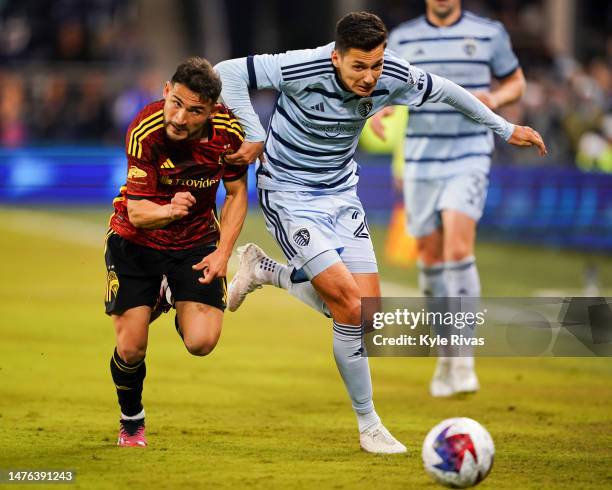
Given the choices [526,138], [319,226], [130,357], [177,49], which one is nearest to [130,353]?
[130,357]

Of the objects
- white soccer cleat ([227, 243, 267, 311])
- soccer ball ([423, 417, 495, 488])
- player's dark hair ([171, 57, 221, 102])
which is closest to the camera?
soccer ball ([423, 417, 495, 488])

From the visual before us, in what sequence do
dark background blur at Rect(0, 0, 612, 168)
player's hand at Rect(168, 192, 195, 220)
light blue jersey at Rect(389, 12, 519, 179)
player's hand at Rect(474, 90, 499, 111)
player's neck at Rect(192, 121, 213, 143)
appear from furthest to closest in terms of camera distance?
dark background blur at Rect(0, 0, 612, 168) < light blue jersey at Rect(389, 12, 519, 179) < player's hand at Rect(474, 90, 499, 111) < player's neck at Rect(192, 121, 213, 143) < player's hand at Rect(168, 192, 195, 220)

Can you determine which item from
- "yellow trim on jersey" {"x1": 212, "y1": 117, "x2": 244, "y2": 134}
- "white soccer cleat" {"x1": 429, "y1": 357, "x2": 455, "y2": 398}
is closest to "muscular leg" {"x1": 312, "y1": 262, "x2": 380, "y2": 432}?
"yellow trim on jersey" {"x1": 212, "y1": 117, "x2": 244, "y2": 134}

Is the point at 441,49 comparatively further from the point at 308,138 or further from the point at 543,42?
the point at 543,42

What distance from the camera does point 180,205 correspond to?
21.6 feet

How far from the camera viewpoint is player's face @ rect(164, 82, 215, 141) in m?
6.52

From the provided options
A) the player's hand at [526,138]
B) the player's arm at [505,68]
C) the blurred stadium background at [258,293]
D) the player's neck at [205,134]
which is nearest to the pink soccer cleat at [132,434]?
the blurred stadium background at [258,293]

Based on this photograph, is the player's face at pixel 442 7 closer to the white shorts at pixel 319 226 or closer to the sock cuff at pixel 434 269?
the sock cuff at pixel 434 269

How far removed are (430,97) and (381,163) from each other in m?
13.5

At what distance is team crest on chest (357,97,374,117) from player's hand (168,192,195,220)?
3.81 feet

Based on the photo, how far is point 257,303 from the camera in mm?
13680

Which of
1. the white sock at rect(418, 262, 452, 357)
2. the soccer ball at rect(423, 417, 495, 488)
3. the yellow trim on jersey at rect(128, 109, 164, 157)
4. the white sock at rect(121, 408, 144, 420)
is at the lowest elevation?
the white sock at rect(418, 262, 452, 357)

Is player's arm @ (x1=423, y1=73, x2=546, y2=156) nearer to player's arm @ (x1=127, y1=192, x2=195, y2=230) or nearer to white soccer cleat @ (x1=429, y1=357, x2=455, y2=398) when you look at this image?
player's arm @ (x1=127, y1=192, x2=195, y2=230)

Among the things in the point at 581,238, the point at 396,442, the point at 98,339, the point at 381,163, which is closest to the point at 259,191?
the point at 396,442
